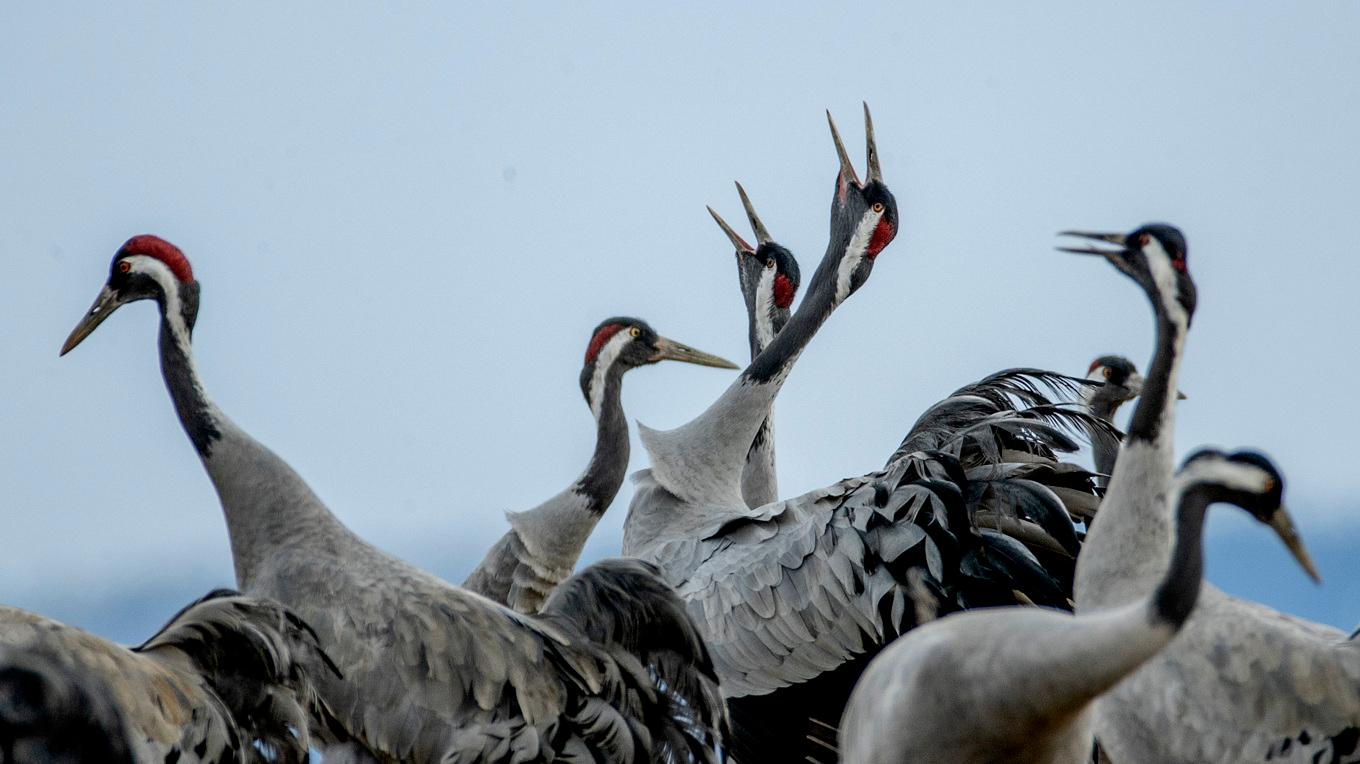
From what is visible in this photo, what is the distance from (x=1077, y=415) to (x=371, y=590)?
231 cm

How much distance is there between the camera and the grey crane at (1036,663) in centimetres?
276

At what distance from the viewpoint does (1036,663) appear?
9.29ft

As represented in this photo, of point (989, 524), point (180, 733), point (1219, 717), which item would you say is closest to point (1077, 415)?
point (989, 524)

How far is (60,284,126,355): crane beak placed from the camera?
512cm

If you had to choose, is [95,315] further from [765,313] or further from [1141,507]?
[1141,507]

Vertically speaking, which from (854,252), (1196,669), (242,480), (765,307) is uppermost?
(854,252)

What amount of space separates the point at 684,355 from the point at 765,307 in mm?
565

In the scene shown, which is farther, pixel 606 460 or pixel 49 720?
pixel 606 460

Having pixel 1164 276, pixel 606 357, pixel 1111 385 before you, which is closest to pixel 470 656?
pixel 1164 276

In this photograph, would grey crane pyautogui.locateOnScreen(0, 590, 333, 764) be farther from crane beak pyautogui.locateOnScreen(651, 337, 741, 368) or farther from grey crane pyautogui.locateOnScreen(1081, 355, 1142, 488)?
grey crane pyautogui.locateOnScreen(1081, 355, 1142, 488)

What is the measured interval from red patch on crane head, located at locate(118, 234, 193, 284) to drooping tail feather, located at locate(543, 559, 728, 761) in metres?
1.56

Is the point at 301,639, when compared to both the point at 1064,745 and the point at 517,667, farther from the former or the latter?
the point at 1064,745

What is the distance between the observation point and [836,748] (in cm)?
476

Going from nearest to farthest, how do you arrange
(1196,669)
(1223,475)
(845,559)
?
(1223,475), (1196,669), (845,559)
